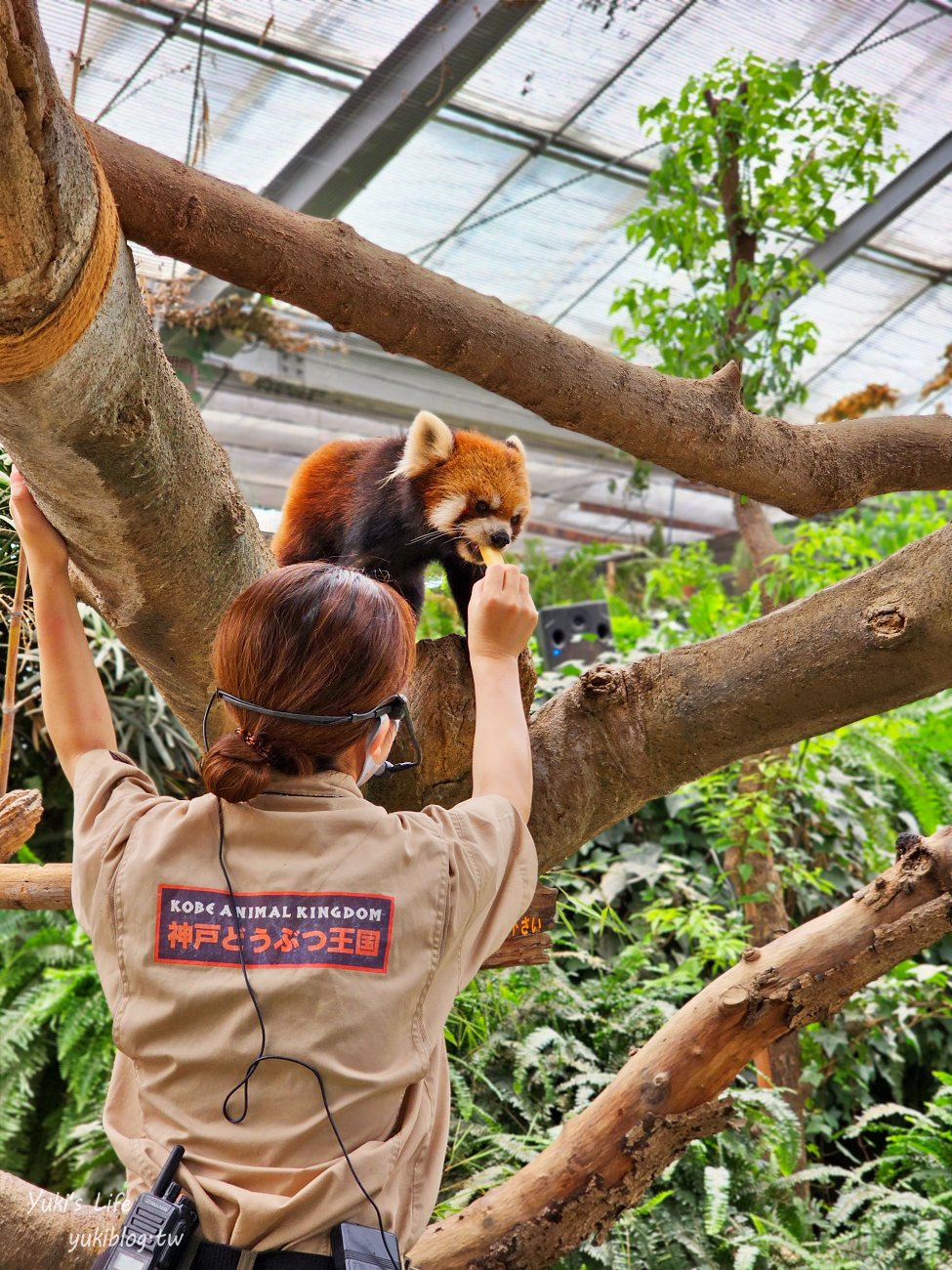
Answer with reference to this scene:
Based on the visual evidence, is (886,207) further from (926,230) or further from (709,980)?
(709,980)

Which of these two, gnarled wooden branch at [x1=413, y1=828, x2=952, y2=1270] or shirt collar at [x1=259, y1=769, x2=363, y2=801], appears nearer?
shirt collar at [x1=259, y1=769, x2=363, y2=801]

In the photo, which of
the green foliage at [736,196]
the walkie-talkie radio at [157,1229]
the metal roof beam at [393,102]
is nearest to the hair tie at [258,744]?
the walkie-talkie radio at [157,1229]

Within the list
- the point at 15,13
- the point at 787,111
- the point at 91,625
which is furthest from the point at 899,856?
the point at 91,625

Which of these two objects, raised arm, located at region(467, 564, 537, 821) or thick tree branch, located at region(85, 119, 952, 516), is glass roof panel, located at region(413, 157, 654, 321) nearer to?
thick tree branch, located at region(85, 119, 952, 516)

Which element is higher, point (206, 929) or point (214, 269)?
point (214, 269)

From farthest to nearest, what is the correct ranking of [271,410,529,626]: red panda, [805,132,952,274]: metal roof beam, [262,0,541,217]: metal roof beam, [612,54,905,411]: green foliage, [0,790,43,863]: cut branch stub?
[805,132,952,274]: metal roof beam, [262,0,541,217]: metal roof beam, [612,54,905,411]: green foliage, [271,410,529,626]: red panda, [0,790,43,863]: cut branch stub

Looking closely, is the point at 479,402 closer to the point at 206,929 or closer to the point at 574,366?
the point at 574,366

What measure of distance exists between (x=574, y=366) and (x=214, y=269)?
0.50 m

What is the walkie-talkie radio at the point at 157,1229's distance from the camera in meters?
0.86

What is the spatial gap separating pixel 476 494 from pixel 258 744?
1.37 m

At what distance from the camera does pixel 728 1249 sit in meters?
2.64

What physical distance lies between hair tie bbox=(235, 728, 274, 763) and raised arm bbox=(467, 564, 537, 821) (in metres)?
0.22

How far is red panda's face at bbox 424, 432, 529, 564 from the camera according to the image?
2.23m

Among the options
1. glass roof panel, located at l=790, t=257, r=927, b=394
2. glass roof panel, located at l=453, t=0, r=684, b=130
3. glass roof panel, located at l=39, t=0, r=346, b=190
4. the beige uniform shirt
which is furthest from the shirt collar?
glass roof panel, located at l=790, t=257, r=927, b=394
